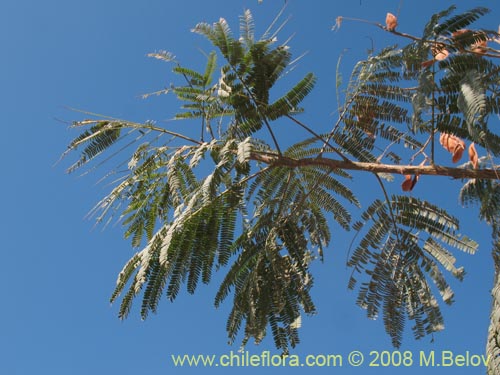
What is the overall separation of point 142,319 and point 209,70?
1807 millimetres

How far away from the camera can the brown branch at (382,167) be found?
439 cm

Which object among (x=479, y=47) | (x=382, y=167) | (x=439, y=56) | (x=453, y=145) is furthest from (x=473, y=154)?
(x=439, y=56)

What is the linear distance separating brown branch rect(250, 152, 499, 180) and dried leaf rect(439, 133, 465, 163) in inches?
12.5

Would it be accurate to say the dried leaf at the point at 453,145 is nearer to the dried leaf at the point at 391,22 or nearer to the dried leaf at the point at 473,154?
the dried leaf at the point at 473,154

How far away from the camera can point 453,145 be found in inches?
186

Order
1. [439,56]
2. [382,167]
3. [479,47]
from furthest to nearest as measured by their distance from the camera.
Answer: [382,167]
[479,47]
[439,56]

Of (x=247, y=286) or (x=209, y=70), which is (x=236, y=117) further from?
(x=247, y=286)

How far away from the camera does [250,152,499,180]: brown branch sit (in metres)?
4.39

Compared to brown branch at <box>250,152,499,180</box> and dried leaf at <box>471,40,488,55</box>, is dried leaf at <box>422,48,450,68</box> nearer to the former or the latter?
dried leaf at <box>471,40,488,55</box>

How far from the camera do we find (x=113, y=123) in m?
4.85

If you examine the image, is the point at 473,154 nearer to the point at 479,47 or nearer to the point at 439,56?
the point at 479,47

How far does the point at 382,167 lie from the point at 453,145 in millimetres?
571

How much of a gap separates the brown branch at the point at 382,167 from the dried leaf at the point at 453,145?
1.04 ft

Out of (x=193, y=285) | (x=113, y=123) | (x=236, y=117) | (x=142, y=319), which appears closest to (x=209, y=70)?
(x=236, y=117)
